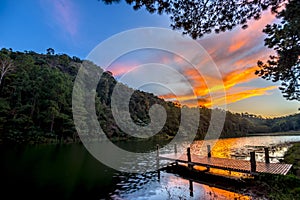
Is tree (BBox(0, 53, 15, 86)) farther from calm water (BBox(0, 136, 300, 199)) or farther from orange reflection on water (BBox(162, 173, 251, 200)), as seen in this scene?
orange reflection on water (BBox(162, 173, 251, 200))

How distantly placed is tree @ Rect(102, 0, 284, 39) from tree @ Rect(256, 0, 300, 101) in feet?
2.17

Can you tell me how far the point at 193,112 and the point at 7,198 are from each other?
75550 mm

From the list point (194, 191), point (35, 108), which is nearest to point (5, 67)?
point (35, 108)

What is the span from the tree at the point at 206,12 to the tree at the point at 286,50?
66cm

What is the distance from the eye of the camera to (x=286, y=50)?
883 centimetres

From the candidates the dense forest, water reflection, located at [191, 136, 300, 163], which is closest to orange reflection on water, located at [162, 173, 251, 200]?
water reflection, located at [191, 136, 300, 163]

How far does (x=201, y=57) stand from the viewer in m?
20.1

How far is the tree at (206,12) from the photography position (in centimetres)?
550

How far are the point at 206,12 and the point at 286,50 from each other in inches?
206

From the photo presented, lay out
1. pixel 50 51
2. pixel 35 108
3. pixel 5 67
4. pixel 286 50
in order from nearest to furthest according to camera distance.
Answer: pixel 286 50 → pixel 5 67 → pixel 35 108 → pixel 50 51

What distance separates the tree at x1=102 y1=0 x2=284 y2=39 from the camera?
5496 millimetres

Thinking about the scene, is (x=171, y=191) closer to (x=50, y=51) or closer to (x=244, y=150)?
(x=244, y=150)

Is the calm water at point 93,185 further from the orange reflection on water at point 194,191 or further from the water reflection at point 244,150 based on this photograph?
the water reflection at point 244,150

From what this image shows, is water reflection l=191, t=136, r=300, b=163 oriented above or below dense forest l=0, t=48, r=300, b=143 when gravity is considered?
below
